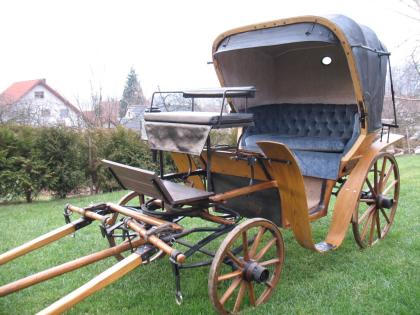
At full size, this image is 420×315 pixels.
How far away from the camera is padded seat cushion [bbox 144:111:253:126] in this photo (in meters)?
2.90

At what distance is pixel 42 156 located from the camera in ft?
22.3

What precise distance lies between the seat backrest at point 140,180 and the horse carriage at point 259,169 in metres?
0.01

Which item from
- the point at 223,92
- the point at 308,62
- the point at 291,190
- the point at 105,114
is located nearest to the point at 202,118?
the point at 223,92

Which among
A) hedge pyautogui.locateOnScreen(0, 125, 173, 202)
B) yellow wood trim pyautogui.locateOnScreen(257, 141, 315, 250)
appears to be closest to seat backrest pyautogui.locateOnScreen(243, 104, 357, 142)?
yellow wood trim pyautogui.locateOnScreen(257, 141, 315, 250)

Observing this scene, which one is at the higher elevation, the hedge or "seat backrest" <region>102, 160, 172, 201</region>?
"seat backrest" <region>102, 160, 172, 201</region>

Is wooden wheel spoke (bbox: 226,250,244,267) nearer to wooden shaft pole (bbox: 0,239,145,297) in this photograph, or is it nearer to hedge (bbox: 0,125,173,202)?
wooden shaft pole (bbox: 0,239,145,297)

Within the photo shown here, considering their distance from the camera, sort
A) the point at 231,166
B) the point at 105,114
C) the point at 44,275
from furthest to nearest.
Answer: the point at 105,114, the point at 231,166, the point at 44,275

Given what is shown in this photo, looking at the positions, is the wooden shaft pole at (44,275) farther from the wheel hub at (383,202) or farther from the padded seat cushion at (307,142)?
the wheel hub at (383,202)

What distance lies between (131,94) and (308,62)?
37.9ft

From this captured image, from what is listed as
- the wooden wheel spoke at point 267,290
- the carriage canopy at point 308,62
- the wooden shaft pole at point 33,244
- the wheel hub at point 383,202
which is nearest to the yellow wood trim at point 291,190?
the wooden wheel spoke at point 267,290

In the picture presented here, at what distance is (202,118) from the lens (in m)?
2.92

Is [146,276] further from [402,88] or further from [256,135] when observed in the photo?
[402,88]

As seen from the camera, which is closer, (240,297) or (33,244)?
(240,297)

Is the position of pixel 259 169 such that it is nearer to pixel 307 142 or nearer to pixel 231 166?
pixel 231 166
